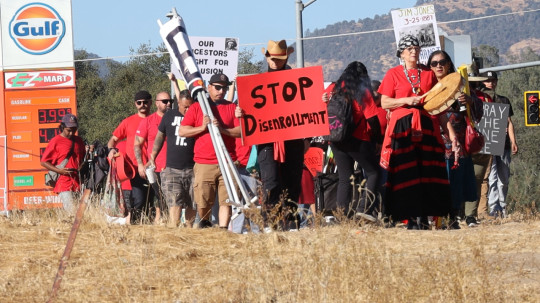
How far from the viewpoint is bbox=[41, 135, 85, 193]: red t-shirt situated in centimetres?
1445

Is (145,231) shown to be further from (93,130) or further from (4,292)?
(93,130)

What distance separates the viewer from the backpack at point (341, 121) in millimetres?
10703

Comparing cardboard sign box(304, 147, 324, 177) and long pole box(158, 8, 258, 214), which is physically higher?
long pole box(158, 8, 258, 214)

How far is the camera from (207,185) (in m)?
11.3

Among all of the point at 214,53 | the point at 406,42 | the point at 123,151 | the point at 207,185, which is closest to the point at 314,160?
the point at 123,151

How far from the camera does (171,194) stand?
11898 mm

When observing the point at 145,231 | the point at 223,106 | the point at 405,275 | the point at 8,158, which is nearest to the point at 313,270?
the point at 405,275

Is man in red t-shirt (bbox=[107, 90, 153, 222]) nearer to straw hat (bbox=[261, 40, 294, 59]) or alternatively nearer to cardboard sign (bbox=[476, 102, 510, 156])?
straw hat (bbox=[261, 40, 294, 59])

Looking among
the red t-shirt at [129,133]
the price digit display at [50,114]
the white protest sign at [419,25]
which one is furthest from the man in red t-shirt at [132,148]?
the price digit display at [50,114]

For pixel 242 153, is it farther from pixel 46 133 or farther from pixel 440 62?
pixel 46 133

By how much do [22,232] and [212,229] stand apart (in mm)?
1642

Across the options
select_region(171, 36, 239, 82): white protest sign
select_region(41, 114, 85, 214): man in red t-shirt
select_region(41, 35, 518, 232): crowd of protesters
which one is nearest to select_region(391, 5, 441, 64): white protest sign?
select_region(171, 36, 239, 82): white protest sign

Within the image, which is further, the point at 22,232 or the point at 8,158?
the point at 8,158

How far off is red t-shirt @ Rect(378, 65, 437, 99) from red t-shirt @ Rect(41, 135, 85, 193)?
5.32m
